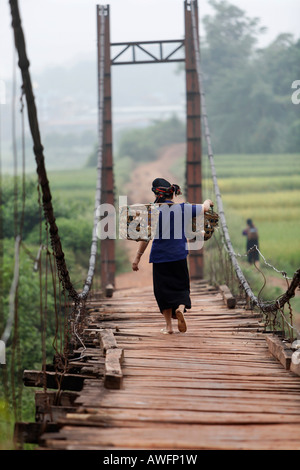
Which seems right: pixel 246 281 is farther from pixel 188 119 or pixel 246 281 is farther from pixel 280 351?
pixel 188 119

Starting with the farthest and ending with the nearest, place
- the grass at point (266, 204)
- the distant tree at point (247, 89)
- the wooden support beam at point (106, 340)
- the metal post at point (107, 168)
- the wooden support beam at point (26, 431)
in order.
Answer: the distant tree at point (247, 89) → the grass at point (266, 204) → the metal post at point (107, 168) → the wooden support beam at point (106, 340) → the wooden support beam at point (26, 431)

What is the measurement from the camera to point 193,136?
9.30m

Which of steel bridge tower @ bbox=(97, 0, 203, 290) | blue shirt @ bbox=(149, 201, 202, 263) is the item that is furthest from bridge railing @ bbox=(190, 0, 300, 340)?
blue shirt @ bbox=(149, 201, 202, 263)

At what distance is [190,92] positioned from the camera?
9242 mm

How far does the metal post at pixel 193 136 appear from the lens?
920 cm

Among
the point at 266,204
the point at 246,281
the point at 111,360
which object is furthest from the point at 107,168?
the point at 266,204

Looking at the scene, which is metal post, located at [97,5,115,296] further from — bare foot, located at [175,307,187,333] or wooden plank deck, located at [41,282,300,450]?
bare foot, located at [175,307,187,333]

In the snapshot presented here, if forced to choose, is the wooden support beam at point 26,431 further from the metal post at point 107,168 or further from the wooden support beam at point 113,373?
the metal post at point 107,168

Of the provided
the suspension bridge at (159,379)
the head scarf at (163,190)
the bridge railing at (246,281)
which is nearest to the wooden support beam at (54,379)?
the suspension bridge at (159,379)

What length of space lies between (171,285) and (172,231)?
1.08ft

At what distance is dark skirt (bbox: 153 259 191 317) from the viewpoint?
176 inches
